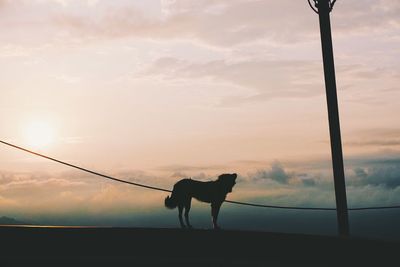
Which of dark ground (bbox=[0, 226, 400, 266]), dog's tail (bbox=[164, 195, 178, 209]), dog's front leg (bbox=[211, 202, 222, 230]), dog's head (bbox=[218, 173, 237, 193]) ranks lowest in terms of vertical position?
dark ground (bbox=[0, 226, 400, 266])

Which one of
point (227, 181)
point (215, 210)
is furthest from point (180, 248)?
point (227, 181)

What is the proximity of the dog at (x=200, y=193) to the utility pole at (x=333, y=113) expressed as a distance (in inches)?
97.5

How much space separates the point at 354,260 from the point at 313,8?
579 centimetres

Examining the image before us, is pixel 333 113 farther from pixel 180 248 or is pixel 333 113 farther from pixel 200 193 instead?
pixel 180 248

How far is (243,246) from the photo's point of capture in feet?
37.3

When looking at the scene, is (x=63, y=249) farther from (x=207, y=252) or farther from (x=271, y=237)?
(x=271, y=237)

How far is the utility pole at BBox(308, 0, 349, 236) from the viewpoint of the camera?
13500 millimetres

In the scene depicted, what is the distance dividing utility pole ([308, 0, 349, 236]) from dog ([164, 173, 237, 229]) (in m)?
2.48

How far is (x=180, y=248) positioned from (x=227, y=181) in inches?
136

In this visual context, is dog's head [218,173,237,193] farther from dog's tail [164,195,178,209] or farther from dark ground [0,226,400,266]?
dark ground [0,226,400,266]

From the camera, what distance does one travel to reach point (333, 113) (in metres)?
13.6

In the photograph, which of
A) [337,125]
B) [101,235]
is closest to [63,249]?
[101,235]

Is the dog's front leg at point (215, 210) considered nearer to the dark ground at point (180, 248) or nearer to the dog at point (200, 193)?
the dog at point (200, 193)

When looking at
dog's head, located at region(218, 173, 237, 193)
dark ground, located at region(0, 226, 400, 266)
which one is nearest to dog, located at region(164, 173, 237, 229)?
dog's head, located at region(218, 173, 237, 193)
